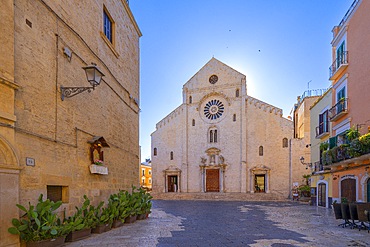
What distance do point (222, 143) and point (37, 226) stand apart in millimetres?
28287

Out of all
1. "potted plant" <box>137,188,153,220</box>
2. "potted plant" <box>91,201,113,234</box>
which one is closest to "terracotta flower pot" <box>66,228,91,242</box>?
"potted plant" <box>91,201,113,234</box>

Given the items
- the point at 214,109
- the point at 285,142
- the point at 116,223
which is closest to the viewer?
the point at 116,223

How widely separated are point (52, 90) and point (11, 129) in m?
1.63

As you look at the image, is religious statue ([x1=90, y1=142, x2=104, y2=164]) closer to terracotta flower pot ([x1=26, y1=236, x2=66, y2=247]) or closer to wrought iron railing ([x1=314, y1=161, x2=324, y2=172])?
terracotta flower pot ([x1=26, y1=236, x2=66, y2=247])

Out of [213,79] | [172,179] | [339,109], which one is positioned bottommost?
[172,179]

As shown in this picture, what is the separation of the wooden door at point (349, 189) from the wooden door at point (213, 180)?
18.5 meters

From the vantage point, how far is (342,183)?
14.9 meters

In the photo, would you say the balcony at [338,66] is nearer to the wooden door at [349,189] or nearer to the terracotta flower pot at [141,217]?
the wooden door at [349,189]

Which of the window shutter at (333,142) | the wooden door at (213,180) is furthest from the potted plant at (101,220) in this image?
the wooden door at (213,180)

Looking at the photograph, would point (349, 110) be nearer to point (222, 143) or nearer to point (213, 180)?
point (222, 143)

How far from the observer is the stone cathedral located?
30.8 meters

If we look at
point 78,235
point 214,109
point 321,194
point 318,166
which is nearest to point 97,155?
point 78,235

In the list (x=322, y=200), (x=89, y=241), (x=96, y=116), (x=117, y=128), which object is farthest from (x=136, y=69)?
(x=322, y=200)

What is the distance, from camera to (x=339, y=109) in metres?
14.7
